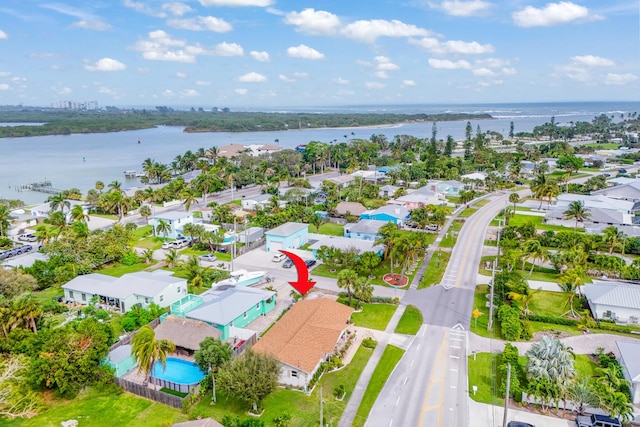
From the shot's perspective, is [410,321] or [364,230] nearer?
[410,321]

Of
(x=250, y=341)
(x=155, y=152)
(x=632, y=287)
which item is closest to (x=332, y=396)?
(x=250, y=341)

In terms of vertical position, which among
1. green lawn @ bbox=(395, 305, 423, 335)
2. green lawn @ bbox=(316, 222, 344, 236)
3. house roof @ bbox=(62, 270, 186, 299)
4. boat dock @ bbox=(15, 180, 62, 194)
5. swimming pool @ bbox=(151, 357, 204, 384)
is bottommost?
swimming pool @ bbox=(151, 357, 204, 384)

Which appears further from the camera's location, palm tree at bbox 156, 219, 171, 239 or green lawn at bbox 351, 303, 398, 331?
palm tree at bbox 156, 219, 171, 239

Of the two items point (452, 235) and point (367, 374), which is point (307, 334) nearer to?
point (367, 374)

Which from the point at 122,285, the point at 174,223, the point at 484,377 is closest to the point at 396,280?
the point at 484,377

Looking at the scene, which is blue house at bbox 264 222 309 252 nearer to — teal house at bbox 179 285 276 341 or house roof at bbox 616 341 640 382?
teal house at bbox 179 285 276 341

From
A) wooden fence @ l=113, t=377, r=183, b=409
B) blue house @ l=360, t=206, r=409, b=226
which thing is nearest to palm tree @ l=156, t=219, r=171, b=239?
blue house @ l=360, t=206, r=409, b=226

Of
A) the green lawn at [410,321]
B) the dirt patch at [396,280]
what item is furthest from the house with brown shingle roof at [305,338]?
the dirt patch at [396,280]
